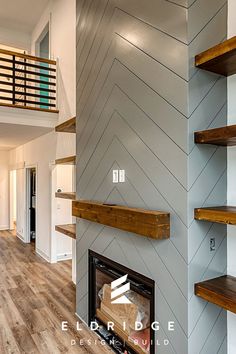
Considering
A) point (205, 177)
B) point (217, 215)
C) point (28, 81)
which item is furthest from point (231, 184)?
point (28, 81)

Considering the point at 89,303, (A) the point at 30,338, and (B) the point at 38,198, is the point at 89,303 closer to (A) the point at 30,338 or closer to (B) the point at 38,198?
(A) the point at 30,338

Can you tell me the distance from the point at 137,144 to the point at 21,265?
4261 millimetres

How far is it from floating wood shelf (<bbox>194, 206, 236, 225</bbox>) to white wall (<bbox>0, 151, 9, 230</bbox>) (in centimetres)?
854

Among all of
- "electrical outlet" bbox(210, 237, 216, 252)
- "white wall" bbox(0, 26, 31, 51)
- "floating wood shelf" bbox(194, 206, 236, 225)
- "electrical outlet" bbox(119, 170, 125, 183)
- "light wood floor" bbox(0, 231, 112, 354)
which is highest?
"white wall" bbox(0, 26, 31, 51)

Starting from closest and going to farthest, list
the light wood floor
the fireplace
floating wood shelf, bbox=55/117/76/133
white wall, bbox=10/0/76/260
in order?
the fireplace, the light wood floor, floating wood shelf, bbox=55/117/76/133, white wall, bbox=10/0/76/260

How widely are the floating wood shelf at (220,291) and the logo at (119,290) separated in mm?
877

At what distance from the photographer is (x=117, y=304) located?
8.97ft

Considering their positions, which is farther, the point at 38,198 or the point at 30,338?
the point at 38,198

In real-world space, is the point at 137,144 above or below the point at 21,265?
above

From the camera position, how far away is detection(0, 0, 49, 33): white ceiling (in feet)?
19.6

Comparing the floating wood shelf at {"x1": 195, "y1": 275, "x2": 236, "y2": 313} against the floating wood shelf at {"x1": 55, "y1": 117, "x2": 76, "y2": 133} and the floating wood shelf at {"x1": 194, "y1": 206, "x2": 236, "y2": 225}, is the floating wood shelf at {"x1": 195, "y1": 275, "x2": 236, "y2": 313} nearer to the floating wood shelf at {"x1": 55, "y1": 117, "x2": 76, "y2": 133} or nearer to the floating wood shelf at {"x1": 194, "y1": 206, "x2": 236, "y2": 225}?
the floating wood shelf at {"x1": 194, "y1": 206, "x2": 236, "y2": 225}

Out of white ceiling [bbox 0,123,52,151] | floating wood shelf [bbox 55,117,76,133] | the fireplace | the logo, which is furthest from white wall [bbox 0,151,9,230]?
the logo

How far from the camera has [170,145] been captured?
189cm

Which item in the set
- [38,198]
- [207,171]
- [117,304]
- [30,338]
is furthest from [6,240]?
[207,171]
